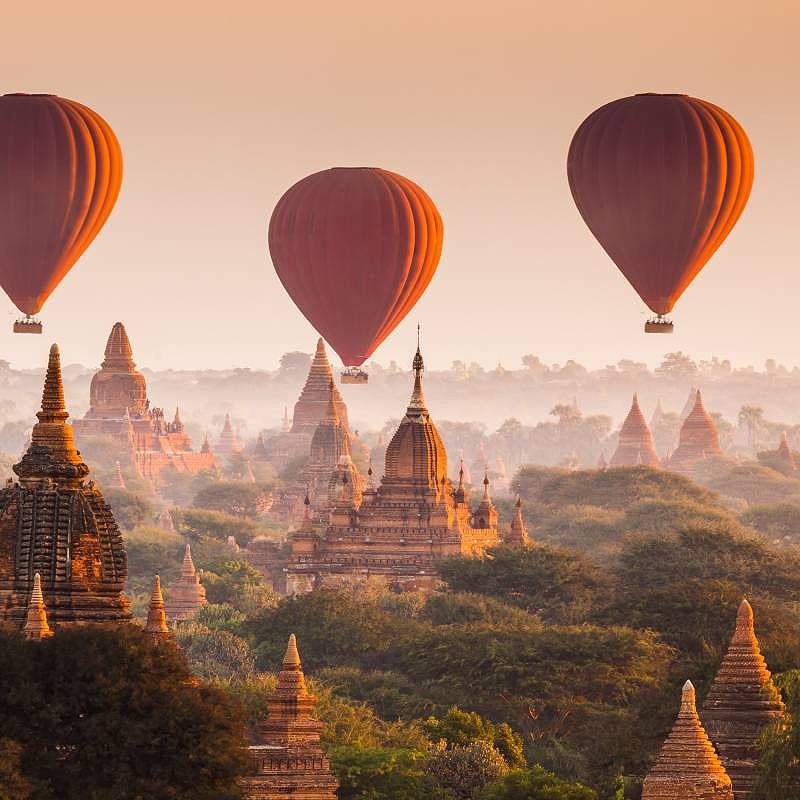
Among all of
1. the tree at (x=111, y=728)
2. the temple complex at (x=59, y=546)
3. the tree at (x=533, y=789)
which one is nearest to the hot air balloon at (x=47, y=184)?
the temple complex at (x=59, y=546)

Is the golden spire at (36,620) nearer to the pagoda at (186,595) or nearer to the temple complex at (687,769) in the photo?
the temple complex at (687,769)

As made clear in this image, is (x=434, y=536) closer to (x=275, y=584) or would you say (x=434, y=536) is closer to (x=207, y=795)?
(x=275, y=584)

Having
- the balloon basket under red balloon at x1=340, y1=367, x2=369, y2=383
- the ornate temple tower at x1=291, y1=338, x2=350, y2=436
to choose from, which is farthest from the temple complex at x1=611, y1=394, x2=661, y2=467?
the balloon basket under red balloon at x1=340, y1=367, x2=369, y2=383

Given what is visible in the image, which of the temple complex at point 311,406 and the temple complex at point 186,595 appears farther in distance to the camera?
the temple complex at point 311,406

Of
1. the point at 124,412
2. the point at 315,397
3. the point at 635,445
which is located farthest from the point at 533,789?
the point at 635,445

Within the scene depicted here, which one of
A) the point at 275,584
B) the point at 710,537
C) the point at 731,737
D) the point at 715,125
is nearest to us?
the point at 731,737

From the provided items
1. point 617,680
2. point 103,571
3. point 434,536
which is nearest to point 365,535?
point 434,536

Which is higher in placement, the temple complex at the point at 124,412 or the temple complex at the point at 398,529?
the temple complex at the point at 124,412
